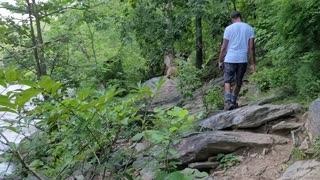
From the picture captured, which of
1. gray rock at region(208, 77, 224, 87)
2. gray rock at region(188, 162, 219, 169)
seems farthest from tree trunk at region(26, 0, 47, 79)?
gray rock at region(208, 77, 224, 87)

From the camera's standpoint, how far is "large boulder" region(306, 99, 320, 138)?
4168mm

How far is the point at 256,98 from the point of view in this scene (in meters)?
6.68

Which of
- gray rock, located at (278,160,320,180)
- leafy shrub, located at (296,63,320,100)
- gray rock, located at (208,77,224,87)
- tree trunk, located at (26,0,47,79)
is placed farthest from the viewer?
gray rock, located at (208,77,224,87)

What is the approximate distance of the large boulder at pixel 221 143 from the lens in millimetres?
4727

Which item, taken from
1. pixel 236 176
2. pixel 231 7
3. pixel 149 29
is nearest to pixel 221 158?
pixel 236 176

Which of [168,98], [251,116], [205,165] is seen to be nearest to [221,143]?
[205,165]

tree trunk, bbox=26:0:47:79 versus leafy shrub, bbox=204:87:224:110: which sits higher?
tree trunk, bbox=26:0:47:79

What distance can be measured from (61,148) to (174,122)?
672mm

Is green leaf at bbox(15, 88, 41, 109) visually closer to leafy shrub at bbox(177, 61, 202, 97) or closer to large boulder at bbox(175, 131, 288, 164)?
large boulder at bbox(175, 131, 288, 164)

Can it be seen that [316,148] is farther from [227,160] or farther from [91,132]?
[91,132]

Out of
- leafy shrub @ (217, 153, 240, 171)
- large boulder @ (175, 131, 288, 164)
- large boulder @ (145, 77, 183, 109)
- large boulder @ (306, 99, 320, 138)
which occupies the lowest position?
large boulder @ (145, 77, 183, 109)

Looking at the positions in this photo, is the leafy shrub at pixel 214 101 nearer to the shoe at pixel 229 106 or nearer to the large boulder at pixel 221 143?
the shoe at pixel 229 106

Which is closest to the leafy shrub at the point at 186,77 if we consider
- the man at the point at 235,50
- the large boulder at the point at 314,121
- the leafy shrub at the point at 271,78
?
the leafy shrub at the point at 271,78

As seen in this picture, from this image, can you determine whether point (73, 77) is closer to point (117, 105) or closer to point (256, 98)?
point (256, 98)
